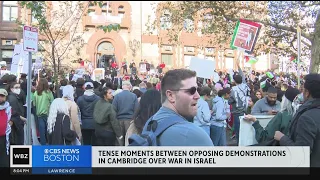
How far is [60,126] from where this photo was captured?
19.9 ft

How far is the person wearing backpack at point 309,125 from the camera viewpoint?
3.25 metres

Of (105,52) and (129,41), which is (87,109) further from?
(129,41)

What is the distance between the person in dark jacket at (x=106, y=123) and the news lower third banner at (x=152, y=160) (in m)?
2.16

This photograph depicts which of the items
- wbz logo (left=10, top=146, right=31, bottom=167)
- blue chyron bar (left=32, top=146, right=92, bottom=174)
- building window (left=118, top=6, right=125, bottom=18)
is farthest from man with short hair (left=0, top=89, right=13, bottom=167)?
building window (left=118, top=6, right=125, bottom=18)

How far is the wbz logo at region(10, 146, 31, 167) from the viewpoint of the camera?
4.57m

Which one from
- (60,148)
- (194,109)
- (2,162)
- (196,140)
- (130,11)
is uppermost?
(130,11)

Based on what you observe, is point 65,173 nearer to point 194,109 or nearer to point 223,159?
point 223,159

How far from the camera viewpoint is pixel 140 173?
137 inches

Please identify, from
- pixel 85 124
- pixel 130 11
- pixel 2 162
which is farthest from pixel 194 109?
pixel 130 11

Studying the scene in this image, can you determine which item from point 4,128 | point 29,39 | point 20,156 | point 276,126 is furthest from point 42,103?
point 276,126

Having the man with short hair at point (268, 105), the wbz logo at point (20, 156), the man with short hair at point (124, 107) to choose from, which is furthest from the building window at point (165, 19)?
the wbz logo at point (20, 156)

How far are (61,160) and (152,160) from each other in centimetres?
189

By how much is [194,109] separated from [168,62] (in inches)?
1287

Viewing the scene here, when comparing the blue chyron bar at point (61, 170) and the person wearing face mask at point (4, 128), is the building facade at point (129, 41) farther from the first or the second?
the blue chyron bar at point (61, 170)
